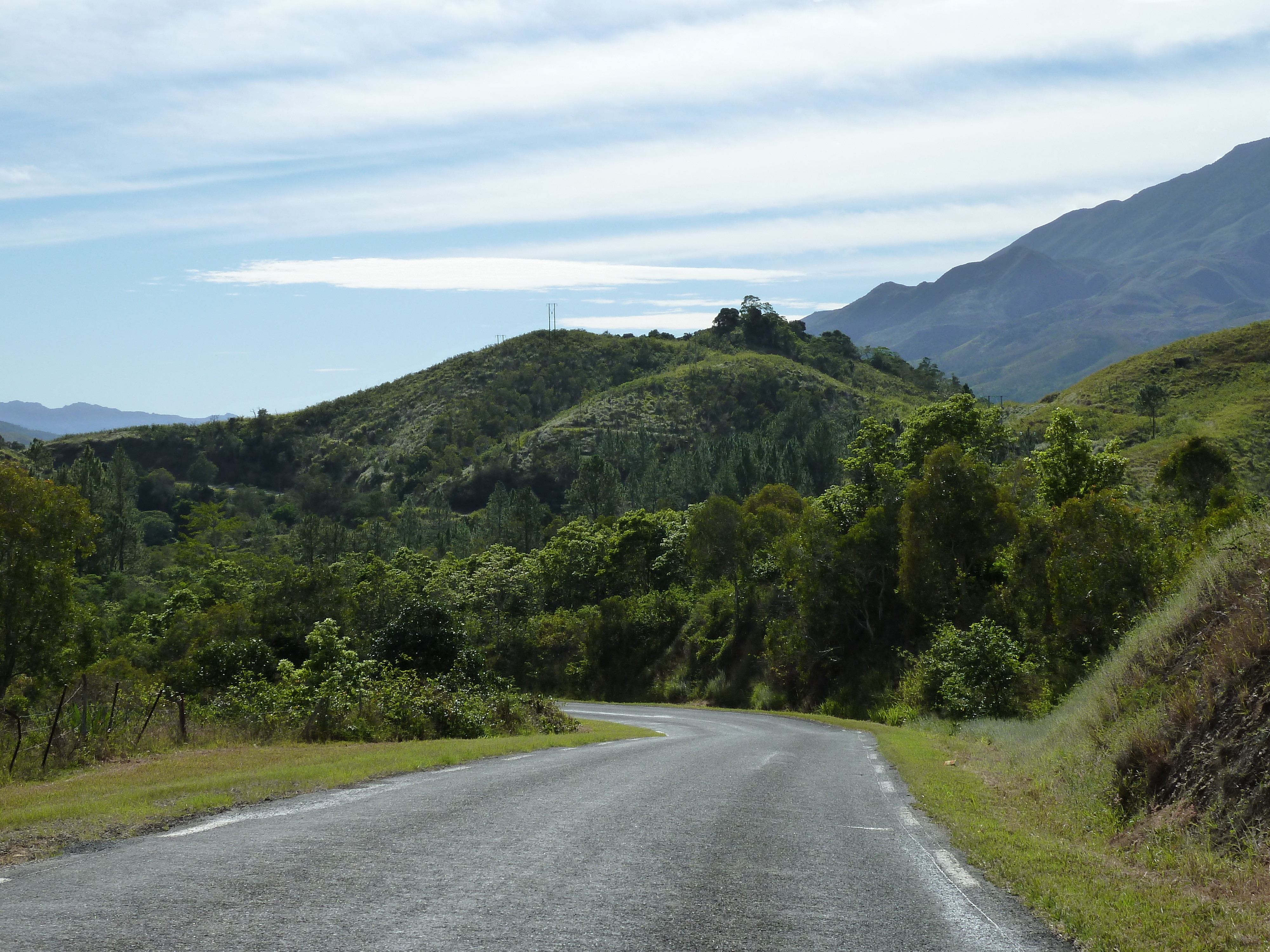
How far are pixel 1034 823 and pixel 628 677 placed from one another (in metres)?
52.2

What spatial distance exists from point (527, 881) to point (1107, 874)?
4.51m

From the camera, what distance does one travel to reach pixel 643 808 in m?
9.59

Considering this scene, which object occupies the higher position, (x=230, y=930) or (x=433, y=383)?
(x=433, y=383)

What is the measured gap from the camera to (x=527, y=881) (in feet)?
21.1

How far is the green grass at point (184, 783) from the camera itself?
8.30 meters

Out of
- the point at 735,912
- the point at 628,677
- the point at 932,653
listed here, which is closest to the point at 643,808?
the point at 735,912

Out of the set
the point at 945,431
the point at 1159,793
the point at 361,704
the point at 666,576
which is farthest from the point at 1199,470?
the point at 666,576

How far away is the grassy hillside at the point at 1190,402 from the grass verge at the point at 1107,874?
5965cm

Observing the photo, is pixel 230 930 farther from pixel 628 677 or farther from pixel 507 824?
pixel 628 677

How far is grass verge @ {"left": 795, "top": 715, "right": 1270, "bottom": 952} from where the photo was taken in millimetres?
5785

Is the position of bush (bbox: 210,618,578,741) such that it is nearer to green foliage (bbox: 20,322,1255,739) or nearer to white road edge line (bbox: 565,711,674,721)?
green foliage (bbox: 20,322,1255,739)

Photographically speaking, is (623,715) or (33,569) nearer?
(33,569)

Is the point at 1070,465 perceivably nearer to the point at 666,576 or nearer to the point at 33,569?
the point at 666,576

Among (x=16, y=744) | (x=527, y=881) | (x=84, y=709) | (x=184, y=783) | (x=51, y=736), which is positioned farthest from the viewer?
(x=84, y=709)
